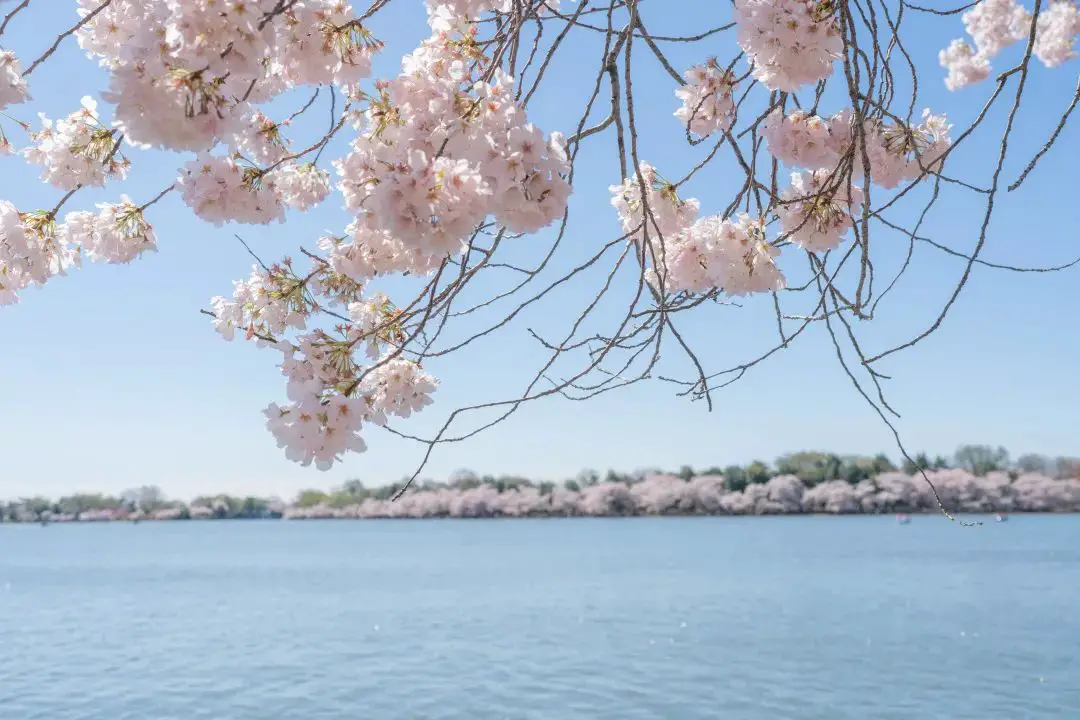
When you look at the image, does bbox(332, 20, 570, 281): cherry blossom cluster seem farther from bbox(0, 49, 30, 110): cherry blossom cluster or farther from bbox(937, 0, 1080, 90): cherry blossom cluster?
bbox(937, 0, 1080, 90): cherry blossom cluster

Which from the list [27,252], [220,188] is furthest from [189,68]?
[27,252]

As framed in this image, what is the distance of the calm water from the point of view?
11250 millimetres

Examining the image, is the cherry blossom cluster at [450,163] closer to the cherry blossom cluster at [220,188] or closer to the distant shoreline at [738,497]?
the cherry blossom cluster at [220,188]

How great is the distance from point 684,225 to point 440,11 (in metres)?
0.68

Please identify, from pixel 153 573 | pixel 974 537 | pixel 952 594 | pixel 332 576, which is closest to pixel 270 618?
pixel 332 576

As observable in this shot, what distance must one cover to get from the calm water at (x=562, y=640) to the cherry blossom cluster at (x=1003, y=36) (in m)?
6.76

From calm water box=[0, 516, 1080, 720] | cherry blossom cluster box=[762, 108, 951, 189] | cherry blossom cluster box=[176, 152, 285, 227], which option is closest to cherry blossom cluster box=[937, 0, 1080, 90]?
cherry blossom cluster box=[762, 108, 951, 189]

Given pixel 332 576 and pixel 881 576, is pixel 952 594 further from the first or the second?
pixel 332 576

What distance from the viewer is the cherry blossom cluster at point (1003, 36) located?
5516 mm

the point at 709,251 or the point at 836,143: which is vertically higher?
the point at 836,143

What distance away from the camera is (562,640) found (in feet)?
52.1

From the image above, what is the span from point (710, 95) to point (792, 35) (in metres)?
0.39

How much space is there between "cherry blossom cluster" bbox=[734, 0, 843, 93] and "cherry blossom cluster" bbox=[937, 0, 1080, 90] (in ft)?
12.5

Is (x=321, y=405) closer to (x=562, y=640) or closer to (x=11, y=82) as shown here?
(x=11, y=82)
